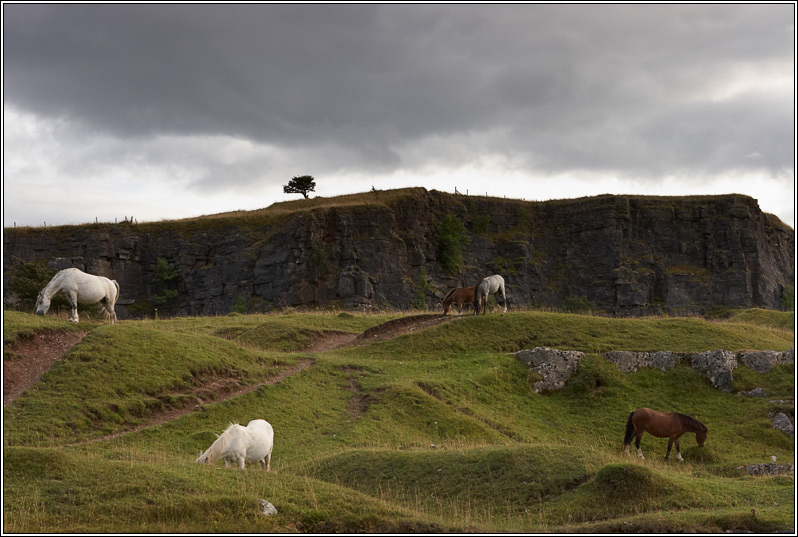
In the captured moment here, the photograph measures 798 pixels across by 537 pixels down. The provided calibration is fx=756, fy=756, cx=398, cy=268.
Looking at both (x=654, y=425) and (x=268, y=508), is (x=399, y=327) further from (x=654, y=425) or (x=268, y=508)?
(x=268, y=508)

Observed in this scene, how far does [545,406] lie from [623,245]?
59.8 metres

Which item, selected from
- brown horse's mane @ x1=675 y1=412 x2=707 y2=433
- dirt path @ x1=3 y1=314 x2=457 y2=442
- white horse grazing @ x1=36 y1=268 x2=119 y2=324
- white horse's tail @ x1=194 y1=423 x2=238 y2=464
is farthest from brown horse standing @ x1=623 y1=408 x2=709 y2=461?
white horse grazing @ x1=36 y1=268 x2=119 y2=324

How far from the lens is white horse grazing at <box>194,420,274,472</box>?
1858 centimetres

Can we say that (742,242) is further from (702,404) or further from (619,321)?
(702,404)

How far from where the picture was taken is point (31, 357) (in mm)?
25953

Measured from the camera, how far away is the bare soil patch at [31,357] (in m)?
24.4

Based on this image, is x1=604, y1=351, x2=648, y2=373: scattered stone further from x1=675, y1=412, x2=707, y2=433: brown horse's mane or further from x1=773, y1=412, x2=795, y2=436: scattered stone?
x1=675, y1=412, x2=707, y2=433: brown horse's mane

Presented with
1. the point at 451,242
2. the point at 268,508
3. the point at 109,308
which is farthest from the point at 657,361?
the point at 451,242

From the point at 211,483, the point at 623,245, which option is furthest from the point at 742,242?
the point at 211,483

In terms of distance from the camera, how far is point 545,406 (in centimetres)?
3128

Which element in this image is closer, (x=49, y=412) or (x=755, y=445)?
(x=49, y=412)

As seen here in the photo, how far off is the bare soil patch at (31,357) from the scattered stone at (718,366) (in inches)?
1023

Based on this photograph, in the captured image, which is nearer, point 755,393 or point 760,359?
point 755,393

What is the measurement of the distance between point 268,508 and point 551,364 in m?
21.5
